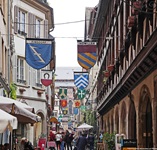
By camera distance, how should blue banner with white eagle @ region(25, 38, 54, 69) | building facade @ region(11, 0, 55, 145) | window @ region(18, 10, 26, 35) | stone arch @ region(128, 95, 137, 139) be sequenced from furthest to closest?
window @ region(18, 10, 26, 35)
building facade @ region(11, 0, 55, 145)
blue banner with white eagle @ region(25, 38, 54, 69)
stone arch @ region(128, 95, 137, 139)

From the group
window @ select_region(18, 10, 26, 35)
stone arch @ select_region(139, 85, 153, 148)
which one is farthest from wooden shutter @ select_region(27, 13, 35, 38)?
stone arch @ select_region(139, 85, 153, 148)

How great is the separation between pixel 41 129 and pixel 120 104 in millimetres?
17728

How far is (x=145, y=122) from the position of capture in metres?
17.9

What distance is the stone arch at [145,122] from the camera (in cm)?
1724

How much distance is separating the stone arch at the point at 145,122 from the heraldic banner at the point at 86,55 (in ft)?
23.5

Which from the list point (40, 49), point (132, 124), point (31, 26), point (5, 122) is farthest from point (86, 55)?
point (5, 122)

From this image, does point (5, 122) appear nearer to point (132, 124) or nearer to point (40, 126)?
point (132, 124)

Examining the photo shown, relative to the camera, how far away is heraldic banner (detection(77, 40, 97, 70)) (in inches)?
963

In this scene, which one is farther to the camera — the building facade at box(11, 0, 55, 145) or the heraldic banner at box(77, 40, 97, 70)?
the building facade at box(11, 0, 55, 145)

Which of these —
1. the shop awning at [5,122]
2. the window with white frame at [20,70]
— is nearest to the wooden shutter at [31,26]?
the window with white frame at [20,70]

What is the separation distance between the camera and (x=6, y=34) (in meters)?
26.2

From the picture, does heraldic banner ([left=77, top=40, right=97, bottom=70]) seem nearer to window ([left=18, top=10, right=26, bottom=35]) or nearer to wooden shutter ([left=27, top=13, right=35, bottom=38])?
window ([left=18, top=10, right=26, bottom=35])

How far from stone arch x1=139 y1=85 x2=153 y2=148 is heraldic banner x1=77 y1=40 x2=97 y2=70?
716cm

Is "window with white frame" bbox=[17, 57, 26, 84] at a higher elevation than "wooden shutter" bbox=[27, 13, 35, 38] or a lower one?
lower
